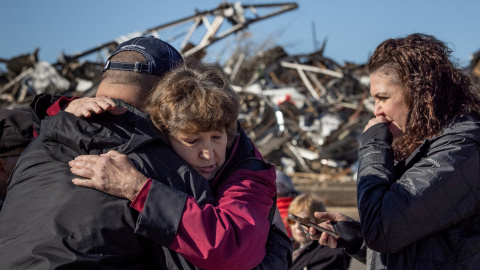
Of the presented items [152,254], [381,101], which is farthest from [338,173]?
[152,254]

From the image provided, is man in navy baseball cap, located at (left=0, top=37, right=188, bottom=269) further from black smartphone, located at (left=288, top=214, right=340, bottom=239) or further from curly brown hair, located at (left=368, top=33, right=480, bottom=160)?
curly brown hair, located at (left=368, top=33, right=480, bottom=160)

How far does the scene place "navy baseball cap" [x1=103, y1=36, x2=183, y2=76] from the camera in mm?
2238

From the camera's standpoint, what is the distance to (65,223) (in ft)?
5.93

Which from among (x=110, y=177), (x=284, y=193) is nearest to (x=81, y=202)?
(x=110, y=177)

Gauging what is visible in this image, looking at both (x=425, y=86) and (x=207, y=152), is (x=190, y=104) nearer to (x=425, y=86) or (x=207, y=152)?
A: (x=207, y=152)

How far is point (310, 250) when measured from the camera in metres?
4.07

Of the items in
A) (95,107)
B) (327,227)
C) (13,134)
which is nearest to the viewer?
(95,107)

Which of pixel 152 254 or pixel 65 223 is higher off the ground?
pixel 65 223

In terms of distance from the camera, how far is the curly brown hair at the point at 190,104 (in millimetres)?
2049

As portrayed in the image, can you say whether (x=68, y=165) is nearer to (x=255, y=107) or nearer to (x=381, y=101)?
(x=381, y=101)

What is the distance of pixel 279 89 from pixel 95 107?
41.4 feet

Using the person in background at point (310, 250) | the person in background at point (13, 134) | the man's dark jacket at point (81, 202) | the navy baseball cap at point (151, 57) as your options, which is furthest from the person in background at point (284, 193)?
the man's dark jacket at point (81, 202)

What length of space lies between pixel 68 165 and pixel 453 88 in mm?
1608

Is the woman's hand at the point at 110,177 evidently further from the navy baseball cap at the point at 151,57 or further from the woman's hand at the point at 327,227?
the woman's hand at the point at 327,227
